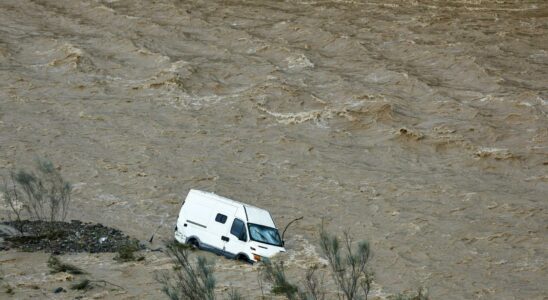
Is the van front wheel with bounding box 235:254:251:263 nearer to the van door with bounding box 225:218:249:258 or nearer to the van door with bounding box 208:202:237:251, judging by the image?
the van door with bounding box 225:218:249:258

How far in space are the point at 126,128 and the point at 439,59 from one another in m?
15.0

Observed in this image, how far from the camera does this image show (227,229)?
864 inches

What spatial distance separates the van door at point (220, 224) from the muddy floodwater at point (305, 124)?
1422 millimetres

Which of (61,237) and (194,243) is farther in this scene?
(194,243)

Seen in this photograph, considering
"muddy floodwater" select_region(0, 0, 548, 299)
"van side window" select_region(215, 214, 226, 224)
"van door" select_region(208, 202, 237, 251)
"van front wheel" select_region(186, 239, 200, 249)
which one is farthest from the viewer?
"muddy floodwater" select_region(0, 0, 548, 299)

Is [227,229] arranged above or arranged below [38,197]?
below

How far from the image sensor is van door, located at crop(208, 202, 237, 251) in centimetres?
2197

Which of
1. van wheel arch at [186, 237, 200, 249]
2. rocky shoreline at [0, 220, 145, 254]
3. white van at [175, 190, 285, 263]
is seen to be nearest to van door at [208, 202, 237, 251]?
white van at [175, 190, 285, 263]

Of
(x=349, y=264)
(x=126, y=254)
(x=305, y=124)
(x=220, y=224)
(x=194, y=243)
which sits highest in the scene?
(x=349, y=264)

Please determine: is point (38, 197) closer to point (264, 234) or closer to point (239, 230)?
point (239, 230)

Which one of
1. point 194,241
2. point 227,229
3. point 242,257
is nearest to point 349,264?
point 242,257

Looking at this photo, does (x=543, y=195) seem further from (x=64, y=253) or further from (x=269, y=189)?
(x=64, y=253)

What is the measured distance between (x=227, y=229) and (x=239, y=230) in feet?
1.05

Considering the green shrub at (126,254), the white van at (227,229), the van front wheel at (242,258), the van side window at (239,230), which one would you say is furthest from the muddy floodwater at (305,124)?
the van side window at (239,230)
